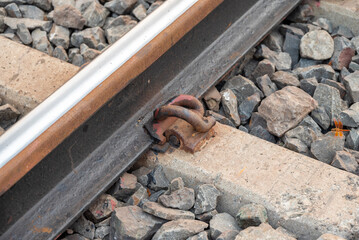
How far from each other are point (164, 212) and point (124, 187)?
320 mm

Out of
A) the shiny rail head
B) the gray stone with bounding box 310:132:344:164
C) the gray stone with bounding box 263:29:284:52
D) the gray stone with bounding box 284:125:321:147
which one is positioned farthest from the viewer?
the gray stone with bounding box 263:29:284:52

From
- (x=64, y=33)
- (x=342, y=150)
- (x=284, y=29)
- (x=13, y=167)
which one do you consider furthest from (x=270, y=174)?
(x=64, y=33)

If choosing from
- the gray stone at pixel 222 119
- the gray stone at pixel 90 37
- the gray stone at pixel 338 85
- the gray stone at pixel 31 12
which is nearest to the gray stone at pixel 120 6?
the gray stone at pixel 90 37

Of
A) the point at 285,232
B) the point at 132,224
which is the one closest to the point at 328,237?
the point at 285,232

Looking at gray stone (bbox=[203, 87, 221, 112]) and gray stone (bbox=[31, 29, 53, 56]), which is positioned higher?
gray stone (bbox=[31, 29, 53, 56])

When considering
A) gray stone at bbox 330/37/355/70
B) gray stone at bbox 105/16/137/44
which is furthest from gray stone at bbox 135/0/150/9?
gray stone at bbox 330/37/355/70

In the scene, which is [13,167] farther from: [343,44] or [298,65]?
[343,44]

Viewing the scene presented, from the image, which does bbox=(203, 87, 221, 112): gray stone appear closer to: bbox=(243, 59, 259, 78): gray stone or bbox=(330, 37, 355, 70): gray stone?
bbox=(243, 59, 259, 78): gray stone

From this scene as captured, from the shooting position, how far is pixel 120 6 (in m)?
4.48

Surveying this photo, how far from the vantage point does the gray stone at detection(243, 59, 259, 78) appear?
4.02 m

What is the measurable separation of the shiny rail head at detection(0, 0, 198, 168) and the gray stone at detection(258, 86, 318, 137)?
0.75 m

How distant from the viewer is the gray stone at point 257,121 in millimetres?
3566

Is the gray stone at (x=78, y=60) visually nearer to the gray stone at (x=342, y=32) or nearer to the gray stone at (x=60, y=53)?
the gray stone at (x=60, y=53)

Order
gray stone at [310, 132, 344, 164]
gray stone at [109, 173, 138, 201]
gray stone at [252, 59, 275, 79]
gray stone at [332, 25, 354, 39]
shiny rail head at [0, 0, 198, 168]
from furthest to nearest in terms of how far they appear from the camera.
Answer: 1. gray stone at [332, 25, 354, 39]
2. gray stone at [252, 59, 275, 79]
3. gray stone at [310, 132, 344, 164]
4. gray stone at [109, 173, 138, 201]
5. shiny rail head at [0, 0, 198, 168]
